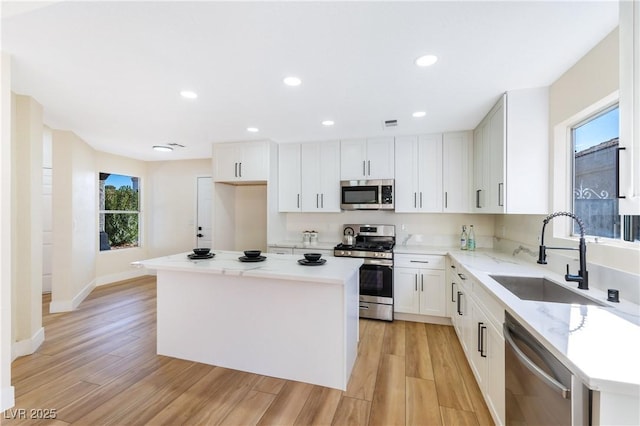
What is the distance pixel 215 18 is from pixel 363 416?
265cm

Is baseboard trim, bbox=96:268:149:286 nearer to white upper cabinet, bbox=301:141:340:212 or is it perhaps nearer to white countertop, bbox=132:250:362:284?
white countertop, bbox=132:250:362:284

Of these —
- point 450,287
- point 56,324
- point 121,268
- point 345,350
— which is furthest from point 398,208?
point 121,268

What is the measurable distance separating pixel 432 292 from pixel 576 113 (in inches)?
89.9

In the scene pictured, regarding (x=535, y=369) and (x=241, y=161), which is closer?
(x=535, y=369)

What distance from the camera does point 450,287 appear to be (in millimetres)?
3266

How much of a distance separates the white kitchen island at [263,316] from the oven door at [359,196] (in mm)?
1481

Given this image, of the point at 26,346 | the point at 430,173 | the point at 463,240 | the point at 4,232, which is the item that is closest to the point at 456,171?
the point at 430,173

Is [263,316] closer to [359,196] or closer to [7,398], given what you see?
[7,398]

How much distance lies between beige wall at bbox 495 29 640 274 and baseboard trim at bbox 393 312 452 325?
1.36 meters

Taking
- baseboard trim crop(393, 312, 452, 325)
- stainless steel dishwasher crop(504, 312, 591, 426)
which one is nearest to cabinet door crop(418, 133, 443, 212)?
baseboard trim crop(393, 312, 452, 325)

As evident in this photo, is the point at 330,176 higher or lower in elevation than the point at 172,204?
higher

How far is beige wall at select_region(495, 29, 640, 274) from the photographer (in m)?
1.58

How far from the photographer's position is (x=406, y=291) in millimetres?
3498

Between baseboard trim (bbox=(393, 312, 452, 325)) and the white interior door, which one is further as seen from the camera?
the white interior door
